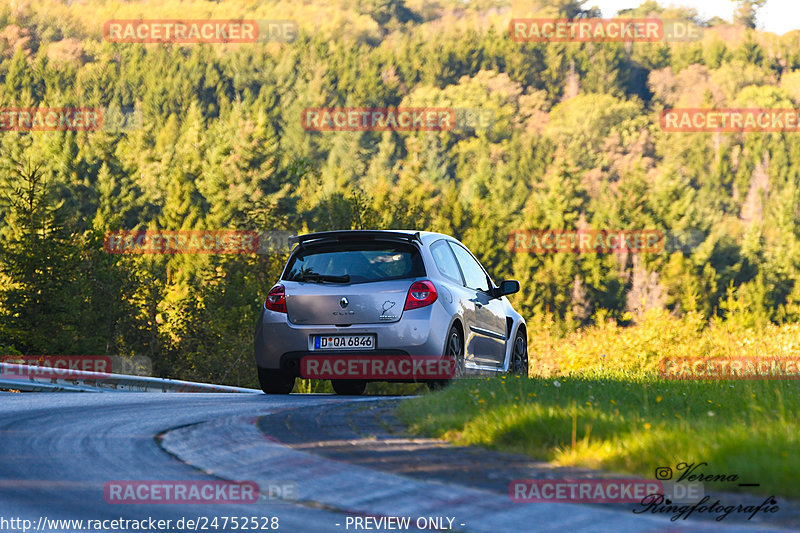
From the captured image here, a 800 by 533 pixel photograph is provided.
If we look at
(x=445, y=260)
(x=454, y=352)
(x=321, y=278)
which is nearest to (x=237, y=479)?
(x=321, y=278)

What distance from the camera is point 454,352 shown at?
11.1m

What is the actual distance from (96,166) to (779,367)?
300 ft

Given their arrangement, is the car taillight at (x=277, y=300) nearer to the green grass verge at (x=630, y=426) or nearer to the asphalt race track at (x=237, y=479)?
the green grass verge at (x=630, y=426)

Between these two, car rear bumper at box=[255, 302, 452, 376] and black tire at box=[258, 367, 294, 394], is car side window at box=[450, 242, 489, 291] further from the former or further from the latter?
black tire at box=[258, 367, 294, 394]

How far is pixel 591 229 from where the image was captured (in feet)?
339

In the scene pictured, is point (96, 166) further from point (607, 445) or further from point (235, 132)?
point (607, 445)

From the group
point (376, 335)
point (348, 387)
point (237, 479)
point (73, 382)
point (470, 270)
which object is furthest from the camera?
point (348, 387)

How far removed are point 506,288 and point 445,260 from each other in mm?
1003

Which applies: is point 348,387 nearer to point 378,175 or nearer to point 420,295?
point 420,295

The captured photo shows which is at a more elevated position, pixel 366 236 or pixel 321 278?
pixel 366 236

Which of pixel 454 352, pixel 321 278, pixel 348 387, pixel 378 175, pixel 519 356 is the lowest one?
pixel 378 175

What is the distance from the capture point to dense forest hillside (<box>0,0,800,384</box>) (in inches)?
2085

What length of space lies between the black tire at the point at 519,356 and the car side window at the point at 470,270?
3.43ft

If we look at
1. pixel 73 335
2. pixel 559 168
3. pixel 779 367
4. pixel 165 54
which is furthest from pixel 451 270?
pixel 165 54
